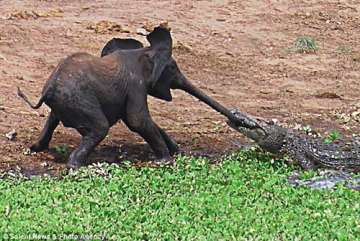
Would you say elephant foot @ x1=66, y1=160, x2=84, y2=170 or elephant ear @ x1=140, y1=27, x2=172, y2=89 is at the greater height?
elephant ear @ x1=140, y1=27, x2=172, y2=89

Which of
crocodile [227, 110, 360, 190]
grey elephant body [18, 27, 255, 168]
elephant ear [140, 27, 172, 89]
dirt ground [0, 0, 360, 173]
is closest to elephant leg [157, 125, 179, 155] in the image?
grey elephant body [18, 27, 255, 168]

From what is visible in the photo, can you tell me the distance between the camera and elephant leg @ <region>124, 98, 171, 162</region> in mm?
9344

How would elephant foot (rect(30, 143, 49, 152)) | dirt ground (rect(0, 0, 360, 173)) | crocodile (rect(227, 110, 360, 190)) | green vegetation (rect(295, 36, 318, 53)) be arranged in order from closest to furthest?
crocodile (rect(227, 110, 360, 190)) → elephant foot (rect(30, 143, 49, 152)) → dirt ground (rect(0, 0, 360, 173)) → green vegetation (rect(295, 36, 318, 53))

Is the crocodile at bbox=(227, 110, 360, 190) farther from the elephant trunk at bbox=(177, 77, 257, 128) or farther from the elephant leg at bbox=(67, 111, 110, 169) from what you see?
the elephant leg at bbox=(67, 111, 110, 169)

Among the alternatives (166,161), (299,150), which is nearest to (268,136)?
(299,150)

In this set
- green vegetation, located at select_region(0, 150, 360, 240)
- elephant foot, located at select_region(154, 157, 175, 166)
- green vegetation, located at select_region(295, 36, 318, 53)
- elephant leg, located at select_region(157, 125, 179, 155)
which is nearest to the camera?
green vegetation, located at select_region(0, 150, 360, 240)

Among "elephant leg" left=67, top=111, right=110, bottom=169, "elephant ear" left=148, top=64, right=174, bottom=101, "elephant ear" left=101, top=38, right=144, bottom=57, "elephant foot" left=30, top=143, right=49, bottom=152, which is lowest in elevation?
"elephant foot" left=30, top=143, right=49, bottom=152

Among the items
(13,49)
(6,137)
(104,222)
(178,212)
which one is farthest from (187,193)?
(13,49)

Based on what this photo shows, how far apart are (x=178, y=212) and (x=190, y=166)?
1534mm

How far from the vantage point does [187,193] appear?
27.1 ft

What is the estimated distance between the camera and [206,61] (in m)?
13.9

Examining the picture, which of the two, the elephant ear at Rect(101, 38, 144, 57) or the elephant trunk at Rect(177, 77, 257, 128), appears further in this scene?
the elephant ear at Rect(101, 38, 144, 57)

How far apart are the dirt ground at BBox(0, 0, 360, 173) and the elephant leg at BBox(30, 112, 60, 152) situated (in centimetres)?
10

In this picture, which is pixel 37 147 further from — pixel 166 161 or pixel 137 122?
pixel 166 161
